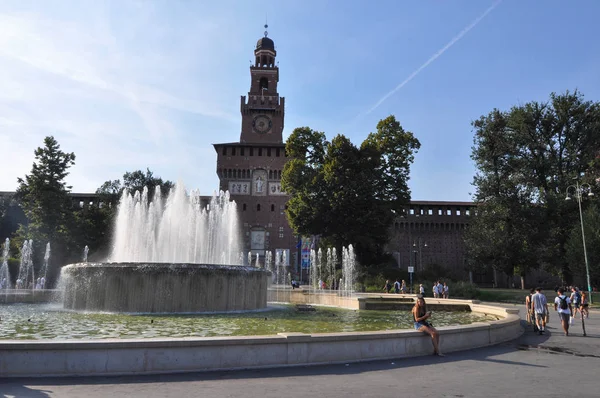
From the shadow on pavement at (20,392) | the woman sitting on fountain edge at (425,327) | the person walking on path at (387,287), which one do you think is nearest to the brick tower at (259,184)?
the person walking on path at (387,287)

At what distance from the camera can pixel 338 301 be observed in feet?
69.2

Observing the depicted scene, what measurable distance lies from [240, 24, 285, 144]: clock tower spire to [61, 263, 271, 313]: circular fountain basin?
42.9 meters

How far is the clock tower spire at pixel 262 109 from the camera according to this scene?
5825 cm

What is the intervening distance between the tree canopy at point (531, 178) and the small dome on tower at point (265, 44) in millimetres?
34541

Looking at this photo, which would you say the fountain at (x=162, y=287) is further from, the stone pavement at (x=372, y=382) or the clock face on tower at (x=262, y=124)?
the clock face on tower at (x=262, y=124)

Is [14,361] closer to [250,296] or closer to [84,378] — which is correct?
[84,378]

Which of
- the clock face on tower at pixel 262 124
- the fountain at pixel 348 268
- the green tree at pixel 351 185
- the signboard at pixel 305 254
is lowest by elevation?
the fountain at pixel 348 268

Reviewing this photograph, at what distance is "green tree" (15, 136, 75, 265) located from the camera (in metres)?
37.9

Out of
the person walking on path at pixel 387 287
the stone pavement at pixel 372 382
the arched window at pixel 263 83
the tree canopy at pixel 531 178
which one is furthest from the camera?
the arched window at pixel 263 83

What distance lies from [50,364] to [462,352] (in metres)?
6.81

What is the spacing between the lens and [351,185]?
36406 mm

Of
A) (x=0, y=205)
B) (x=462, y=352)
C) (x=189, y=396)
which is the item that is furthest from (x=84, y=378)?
(x=0, y=205)

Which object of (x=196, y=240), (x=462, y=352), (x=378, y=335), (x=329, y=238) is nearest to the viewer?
(x=378, y=335)

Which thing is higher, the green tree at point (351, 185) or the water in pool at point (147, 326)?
the green tree at point (351, 185)
